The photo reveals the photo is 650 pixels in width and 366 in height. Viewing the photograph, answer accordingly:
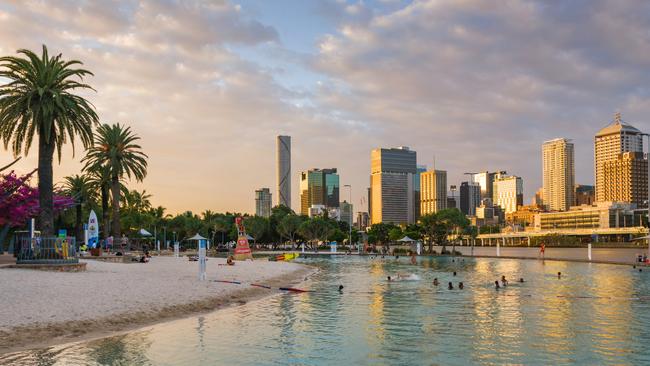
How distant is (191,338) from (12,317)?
21.5 feet

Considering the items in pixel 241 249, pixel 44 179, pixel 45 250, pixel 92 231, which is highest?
pixel 44 179

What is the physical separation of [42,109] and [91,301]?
63.9 ft

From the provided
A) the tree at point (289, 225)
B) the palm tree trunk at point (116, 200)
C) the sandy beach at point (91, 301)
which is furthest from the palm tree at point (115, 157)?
the tree at point (289, 225)

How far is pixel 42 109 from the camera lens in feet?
131

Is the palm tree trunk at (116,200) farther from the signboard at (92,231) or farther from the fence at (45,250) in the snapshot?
the fence at (45,250)

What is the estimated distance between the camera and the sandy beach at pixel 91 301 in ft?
67.1

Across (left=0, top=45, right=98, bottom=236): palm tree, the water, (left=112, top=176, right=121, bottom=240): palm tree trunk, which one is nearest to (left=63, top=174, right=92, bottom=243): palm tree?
(left=112, top=176, right=121, bottom=240): palm tree trunk

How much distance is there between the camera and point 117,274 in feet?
127

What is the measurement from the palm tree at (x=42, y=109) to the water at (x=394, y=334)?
1909cm

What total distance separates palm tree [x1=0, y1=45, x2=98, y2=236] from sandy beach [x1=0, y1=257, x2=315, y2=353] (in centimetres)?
867

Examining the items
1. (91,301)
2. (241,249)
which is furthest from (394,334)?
(241,249)

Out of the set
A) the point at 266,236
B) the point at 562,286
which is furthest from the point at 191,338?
the point at 266,236

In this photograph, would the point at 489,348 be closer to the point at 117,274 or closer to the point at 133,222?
the point at 117,274

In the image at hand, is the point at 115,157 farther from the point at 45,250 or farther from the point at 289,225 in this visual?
the point at 289,225
